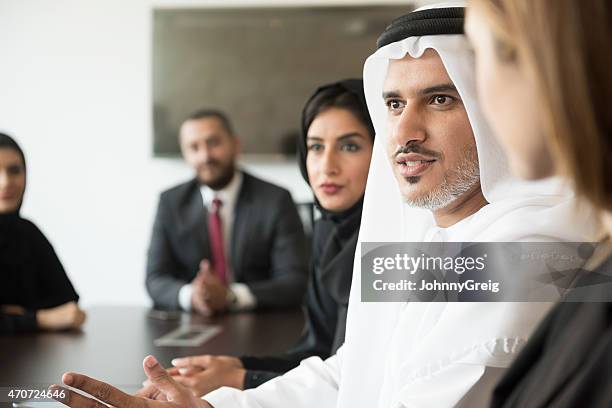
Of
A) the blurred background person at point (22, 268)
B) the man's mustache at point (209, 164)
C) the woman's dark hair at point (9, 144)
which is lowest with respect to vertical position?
the blurred background person at point (22, 268)

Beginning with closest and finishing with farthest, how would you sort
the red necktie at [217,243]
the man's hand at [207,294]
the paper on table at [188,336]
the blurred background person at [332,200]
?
the blurred background person at [332,200] → the paper on table at [188,336] → the man's hand at [207,294] → the red necktie at [217,243]

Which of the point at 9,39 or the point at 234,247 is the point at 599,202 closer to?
the point at 9,39

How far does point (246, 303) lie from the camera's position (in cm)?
205

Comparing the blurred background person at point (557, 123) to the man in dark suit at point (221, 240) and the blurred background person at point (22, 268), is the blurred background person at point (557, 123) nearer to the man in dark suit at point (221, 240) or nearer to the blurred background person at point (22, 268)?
the blurred background person at point (22, 268)

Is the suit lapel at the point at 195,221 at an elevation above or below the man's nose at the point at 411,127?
below

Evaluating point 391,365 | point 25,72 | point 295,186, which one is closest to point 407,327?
point 391,365

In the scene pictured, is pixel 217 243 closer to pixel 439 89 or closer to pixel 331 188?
pixel 331 188

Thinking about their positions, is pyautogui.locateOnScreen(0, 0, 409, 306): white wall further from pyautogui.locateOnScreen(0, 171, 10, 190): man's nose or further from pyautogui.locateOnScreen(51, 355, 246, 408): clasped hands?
pyautogui.locateOnScreen(51, 355, 246, 408): clasped hands

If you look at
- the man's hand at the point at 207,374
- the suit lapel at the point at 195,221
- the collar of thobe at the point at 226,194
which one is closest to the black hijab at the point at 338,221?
the man's hand at the point at 207,374

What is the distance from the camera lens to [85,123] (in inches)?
55.1

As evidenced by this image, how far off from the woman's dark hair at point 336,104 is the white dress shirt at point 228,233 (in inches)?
30.8

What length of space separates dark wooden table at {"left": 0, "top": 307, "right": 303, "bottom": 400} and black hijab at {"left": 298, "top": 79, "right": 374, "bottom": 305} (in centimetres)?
24

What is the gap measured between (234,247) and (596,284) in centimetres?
159
